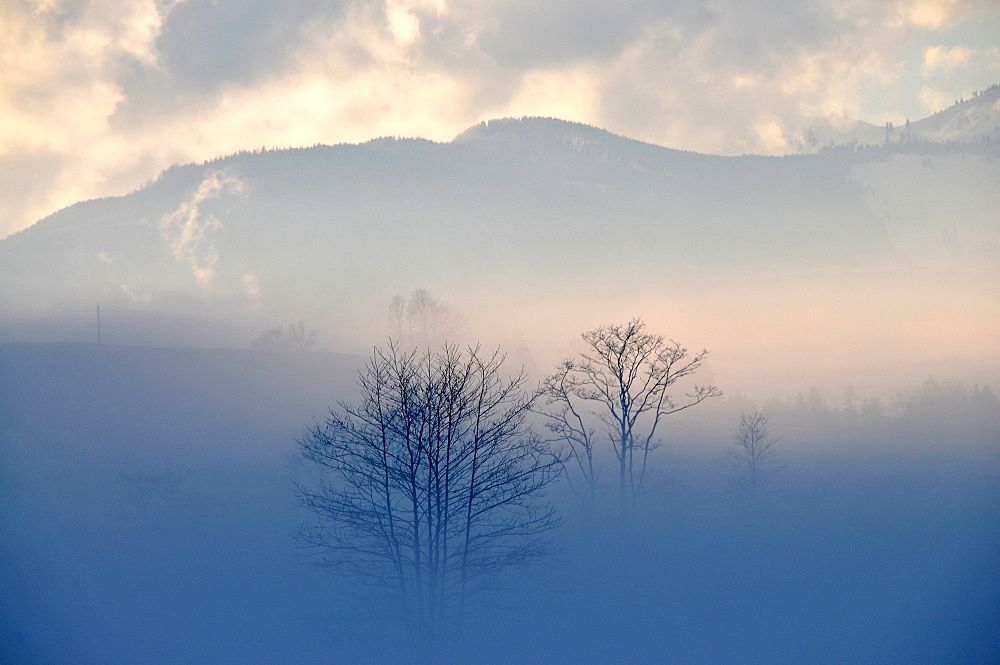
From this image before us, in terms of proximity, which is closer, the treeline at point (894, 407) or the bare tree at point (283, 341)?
the treeline at point (894, 407)

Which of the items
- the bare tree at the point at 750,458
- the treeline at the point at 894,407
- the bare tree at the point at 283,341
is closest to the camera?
the bare tree at the point at 750,458

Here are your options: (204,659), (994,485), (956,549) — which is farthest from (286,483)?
(994,485)

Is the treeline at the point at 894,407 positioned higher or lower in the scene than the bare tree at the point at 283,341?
lower

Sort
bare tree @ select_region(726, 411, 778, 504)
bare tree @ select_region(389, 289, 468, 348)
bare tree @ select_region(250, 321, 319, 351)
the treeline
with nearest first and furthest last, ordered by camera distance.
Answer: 1. bare tree @ select_region(726, 411, 778, 504)
2. the treeline
3. bare tree @ select_region(389, 289, 468, 348)
4. bare tree @ select_region(250, 321, 319, 351)

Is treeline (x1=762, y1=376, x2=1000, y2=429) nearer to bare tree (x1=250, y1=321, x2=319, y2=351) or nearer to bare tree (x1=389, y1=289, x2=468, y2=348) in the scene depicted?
bare tree (x1=389, y1=289, x2=468, y2=348)

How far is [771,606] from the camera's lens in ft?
73.7

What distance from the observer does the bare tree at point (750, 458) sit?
50531mm

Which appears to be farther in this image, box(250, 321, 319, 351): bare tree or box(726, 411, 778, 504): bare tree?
box(250, 321, 319, 351): bare tree

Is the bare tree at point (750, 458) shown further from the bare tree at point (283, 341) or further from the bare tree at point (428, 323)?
the bare tree at point (283, 341)

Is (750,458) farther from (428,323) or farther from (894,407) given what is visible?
(894,407)

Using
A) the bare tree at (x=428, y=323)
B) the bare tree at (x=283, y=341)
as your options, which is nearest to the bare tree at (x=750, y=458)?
the bare tree at (x=428, y=323)

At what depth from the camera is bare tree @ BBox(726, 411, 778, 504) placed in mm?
50531

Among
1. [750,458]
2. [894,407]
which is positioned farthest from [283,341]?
[894,407]

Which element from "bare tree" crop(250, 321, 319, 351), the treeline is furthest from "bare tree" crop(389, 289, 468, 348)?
the treeline
